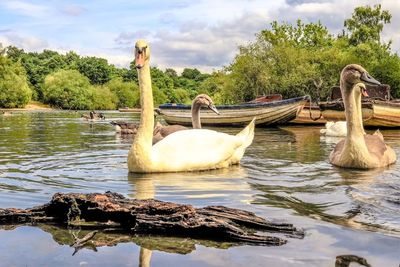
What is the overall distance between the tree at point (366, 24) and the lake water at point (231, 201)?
6002cm

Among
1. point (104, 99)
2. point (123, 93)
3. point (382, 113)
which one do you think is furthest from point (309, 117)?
point (123, 93)

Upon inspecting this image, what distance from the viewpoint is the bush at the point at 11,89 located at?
3622 inches

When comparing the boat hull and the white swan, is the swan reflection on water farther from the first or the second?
the boat hull

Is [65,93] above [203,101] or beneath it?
above

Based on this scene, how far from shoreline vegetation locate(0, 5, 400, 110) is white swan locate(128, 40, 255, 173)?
96.0ft

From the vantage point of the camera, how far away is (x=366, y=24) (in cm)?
7150

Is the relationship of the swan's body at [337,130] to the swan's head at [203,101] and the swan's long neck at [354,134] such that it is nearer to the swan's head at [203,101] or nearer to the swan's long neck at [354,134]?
the swan's head at [203,101]

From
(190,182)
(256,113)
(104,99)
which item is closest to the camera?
(190,182)

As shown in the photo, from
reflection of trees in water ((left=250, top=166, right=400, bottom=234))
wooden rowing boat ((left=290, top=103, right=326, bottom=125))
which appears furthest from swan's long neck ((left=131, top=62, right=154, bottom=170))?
wooden rowing boat ((left=290, top=103, right=326, bottom=125))

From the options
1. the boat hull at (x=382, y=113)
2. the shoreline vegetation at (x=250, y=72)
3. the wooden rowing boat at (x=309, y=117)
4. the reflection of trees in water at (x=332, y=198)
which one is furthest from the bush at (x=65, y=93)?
the reflection of trees in water at (x=332, y=198)

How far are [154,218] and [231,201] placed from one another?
74.1 inches

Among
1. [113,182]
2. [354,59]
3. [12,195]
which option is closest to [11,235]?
[12,195]

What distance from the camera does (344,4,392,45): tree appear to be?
2726 inches

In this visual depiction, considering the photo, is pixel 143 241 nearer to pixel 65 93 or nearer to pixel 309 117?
pixel 309 117
